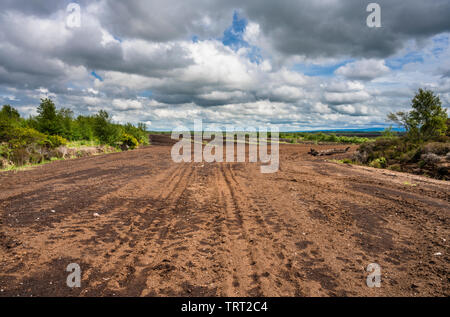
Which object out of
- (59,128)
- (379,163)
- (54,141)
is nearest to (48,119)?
(59,128)

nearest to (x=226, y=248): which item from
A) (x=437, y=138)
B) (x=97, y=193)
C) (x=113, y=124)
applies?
(x=97, y=193)

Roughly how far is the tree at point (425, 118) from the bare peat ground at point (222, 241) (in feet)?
46.2

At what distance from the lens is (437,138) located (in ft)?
54.7

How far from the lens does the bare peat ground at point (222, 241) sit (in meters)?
3.05

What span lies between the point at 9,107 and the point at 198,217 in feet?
187

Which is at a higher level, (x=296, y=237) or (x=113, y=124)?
(x=113, y=124)

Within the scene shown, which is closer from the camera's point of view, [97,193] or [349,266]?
[349,266]

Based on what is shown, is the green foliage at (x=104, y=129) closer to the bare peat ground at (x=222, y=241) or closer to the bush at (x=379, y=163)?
the bare peat ground at (x=222, y=241)

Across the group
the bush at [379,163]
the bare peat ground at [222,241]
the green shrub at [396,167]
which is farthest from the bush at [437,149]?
the bare peat ground at [222,241]

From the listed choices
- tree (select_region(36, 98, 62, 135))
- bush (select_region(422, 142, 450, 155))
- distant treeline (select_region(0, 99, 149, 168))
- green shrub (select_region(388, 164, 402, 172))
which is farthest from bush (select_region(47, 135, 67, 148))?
bush (select_region(422, 142, 450, 155))

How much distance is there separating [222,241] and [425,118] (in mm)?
23063

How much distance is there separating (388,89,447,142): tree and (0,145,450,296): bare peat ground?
14092mm
